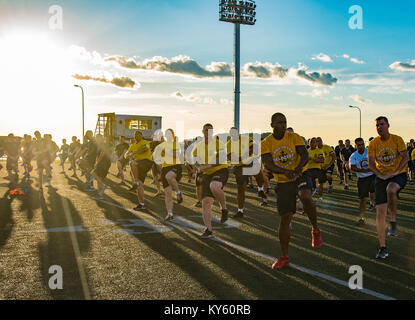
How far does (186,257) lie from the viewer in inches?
249

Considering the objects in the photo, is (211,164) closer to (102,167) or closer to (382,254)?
(382,254)

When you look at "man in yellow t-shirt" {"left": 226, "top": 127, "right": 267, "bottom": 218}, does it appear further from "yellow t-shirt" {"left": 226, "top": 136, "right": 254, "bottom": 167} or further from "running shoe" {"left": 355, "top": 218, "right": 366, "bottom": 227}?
"running shoe" {"left": 355, "top": 218, "right": 366, "bottom": 227}

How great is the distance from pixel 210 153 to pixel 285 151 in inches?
108

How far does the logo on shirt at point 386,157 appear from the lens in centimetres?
655

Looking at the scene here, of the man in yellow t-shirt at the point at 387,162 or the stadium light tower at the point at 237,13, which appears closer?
the man in yellow t-shirt at the point at 387,162

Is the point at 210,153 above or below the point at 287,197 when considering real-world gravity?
above

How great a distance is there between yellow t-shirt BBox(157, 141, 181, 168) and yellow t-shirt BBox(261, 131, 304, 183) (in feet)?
14.9

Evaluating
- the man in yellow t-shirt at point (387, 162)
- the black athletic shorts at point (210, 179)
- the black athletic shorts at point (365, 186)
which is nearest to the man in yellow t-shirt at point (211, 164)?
the black athletic shorts at point (210, 179)

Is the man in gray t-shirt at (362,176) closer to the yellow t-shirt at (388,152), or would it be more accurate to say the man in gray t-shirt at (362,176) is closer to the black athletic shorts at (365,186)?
the black athletic shorts at (365,186)

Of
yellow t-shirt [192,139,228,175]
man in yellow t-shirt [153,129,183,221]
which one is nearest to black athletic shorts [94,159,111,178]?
man in yellow t-shirt [153,129,183,221]

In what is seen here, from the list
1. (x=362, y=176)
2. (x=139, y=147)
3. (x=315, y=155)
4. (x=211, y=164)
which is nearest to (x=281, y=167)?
(x=211, y=164)

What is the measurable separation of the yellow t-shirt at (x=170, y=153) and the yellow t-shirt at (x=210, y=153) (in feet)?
5.70

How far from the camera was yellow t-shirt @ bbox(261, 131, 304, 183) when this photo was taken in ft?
19.2

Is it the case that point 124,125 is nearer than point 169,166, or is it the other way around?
point 169,166
